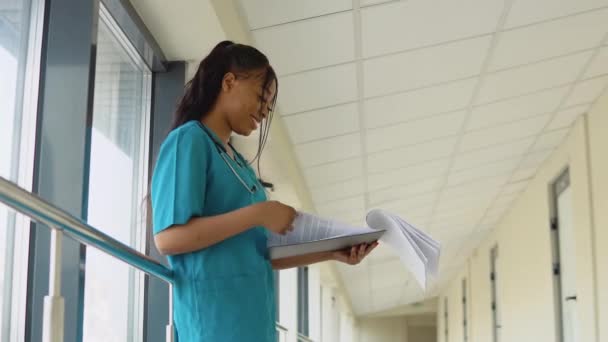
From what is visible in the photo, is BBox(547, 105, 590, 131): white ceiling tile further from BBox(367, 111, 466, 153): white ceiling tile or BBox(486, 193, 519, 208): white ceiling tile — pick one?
BBox(486, 193, 519, 208): white ceiling tile

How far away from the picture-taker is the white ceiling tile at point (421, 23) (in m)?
3.61

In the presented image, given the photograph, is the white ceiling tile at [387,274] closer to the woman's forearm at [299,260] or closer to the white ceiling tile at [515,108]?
the white ceiling tile at [515,108]

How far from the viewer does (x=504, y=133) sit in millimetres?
5957

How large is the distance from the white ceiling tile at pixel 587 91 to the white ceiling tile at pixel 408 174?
A: 101 centimetres

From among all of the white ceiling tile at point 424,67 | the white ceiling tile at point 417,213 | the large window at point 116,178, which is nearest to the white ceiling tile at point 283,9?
the large window at point 116,178

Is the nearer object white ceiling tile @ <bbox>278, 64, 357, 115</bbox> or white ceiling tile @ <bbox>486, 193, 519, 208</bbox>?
white ceiling tile @ <bbox>278, 64, 357, 115</bbox>

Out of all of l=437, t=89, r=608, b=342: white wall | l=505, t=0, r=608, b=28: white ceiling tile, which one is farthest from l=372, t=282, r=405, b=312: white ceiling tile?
l=505, t=0, r=608, b=28: white ceiling tile

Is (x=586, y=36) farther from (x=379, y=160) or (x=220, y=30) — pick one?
(x=220, y=30)

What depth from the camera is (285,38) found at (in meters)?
3.60

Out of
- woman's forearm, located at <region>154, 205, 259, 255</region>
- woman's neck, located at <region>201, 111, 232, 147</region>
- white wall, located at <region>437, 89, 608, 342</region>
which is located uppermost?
white wall, located at <region>437, 89, 608, 342</region>

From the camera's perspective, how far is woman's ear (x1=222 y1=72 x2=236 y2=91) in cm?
166

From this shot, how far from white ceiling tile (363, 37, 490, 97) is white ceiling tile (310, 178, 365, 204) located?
1682mm

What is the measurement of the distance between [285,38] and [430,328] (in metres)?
18.9

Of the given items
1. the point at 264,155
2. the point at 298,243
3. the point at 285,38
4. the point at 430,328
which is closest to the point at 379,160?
the point at 264,155
